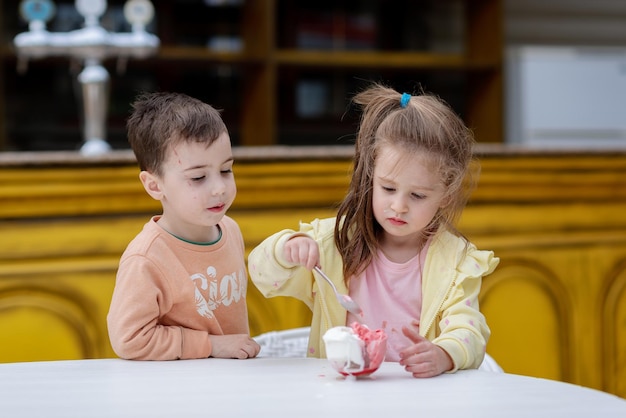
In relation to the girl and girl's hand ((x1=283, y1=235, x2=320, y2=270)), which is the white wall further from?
girl's hand ((x1=283, y1=235, x2=320, y2=270))

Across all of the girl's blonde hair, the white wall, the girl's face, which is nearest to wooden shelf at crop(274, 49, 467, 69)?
the white wall

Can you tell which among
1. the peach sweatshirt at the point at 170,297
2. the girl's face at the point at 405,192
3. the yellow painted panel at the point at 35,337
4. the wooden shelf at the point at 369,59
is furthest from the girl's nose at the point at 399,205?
the wooden shelf at the point at 369,59

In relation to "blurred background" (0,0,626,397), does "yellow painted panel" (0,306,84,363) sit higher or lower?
lower

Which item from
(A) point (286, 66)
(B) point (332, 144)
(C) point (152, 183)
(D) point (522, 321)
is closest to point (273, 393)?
(C) point (152, 183)

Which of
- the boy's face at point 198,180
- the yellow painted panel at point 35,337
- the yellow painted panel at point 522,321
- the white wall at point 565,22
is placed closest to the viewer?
the boy's face at point 198,180

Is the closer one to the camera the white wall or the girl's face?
the girl's face

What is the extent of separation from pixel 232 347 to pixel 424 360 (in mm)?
276

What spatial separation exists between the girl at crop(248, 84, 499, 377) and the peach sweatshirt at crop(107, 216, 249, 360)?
0.26ft

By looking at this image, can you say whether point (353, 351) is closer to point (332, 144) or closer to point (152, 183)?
point (152, 183)

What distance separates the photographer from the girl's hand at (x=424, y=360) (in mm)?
997

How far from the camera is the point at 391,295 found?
1273 mm

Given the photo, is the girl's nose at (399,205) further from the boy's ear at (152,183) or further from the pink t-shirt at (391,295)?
the boy's ear at (152,183)

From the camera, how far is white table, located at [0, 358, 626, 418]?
2.71 ft

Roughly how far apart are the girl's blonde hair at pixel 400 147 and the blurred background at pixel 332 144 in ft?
0.49
